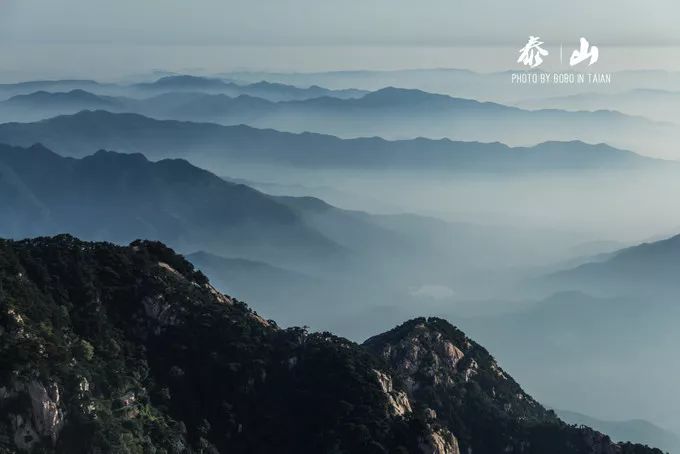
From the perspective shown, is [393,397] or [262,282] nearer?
[393,397]

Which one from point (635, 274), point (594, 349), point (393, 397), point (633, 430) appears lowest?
point (393, 397)

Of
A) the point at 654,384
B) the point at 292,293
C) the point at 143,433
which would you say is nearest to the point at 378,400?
the point at 143,433

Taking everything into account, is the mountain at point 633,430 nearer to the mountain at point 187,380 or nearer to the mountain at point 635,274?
the mountain at point 635,274

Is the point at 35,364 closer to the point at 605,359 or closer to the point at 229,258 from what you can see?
the point at 605,359

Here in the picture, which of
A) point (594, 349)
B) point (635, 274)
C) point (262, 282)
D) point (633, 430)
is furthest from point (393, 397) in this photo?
point (635, 274)

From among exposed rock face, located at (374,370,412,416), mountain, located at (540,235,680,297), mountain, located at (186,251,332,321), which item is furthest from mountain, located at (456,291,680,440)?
exposed rock face, located at (374,370,412,416)

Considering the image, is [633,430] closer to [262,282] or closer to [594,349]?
[594,349]
